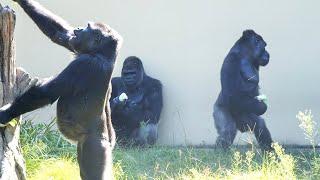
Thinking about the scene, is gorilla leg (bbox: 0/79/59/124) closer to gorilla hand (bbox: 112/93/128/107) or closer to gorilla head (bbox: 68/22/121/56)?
gorilla head (bbox: 68/22/121/56)

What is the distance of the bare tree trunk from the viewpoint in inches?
169

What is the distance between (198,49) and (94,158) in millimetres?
4793

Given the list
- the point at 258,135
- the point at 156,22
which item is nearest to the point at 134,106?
the point at 156,22

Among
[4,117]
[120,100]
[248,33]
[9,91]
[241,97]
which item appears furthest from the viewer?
[120,100]

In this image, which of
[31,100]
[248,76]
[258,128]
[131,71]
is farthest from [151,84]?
[31,100]

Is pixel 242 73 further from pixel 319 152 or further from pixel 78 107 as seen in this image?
pixel 78 107

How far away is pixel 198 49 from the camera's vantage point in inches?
361

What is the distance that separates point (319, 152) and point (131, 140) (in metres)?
2.19

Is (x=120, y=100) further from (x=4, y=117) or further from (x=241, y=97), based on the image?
(x=4, y=117)

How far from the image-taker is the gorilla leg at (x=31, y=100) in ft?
13.7

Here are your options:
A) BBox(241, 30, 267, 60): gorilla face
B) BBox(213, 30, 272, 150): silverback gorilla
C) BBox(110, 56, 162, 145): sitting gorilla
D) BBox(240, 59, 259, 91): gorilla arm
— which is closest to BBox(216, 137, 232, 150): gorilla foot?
BBox(213, 30, 272, 150): silverback gorilla

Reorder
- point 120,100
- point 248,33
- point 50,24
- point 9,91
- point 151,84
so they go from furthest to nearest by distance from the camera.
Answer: point 151,84 < point 120,100 < point 248,33 < point 50,24 < point 9,91

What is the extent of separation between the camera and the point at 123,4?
9.63 metres

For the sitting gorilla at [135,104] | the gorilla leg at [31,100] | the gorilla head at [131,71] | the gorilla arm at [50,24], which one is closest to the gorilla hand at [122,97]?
the sitting gorilla at [135,104]
